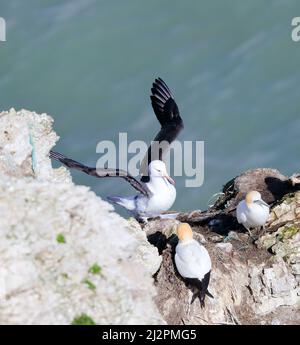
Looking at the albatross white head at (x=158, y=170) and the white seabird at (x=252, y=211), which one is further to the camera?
the albatross white head at (x=158, y=170)

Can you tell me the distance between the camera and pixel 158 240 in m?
16.3

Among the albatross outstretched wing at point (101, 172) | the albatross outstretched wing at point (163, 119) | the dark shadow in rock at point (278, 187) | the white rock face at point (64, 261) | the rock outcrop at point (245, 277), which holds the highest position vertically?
the albatross outstretched wing at point (163, 119)

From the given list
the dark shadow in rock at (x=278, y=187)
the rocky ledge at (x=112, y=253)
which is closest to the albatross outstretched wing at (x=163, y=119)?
the rocky ledge at (x=112, y=253)

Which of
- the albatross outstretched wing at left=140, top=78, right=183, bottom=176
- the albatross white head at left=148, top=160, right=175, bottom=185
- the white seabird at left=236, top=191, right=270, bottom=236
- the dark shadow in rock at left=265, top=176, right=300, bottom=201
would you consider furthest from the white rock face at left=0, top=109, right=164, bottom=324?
the albatross outstretched wing at left=140, top=78, right=183, bottom=176

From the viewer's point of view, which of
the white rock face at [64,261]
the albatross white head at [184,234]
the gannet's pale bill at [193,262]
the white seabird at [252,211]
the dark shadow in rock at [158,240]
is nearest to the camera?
the white rock face at [64,261]

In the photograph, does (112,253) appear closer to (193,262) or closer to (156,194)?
(193,262)

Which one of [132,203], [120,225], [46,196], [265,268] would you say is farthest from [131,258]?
[132,203]

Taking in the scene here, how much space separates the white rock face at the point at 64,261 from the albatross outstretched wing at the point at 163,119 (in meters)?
6.93

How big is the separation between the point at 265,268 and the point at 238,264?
39cm

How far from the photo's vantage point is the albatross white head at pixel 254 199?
Answer: 1657 centimetres

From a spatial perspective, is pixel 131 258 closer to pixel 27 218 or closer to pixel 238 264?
pixel 27 218

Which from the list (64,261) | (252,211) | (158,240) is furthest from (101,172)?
(64,261)

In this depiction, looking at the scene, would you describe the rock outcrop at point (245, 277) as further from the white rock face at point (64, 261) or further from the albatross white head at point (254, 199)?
the white rock face at point (64, 261)

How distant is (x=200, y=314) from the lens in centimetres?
1468
